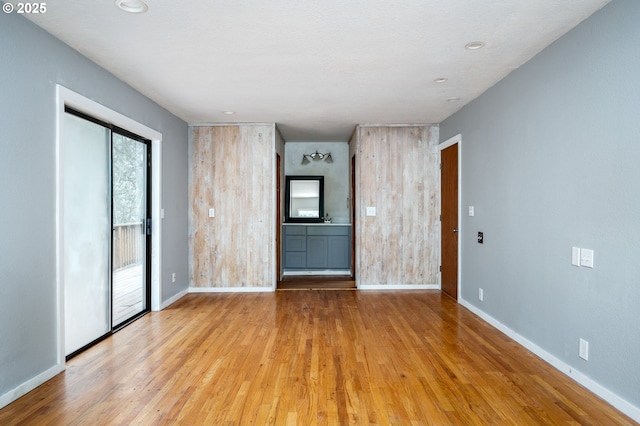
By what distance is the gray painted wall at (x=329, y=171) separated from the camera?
7.76 metres

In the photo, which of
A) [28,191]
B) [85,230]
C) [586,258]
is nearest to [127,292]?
[85,230]

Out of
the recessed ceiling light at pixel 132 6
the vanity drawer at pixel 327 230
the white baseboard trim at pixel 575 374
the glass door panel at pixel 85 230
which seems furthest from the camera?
the vanity drawer at pixel 327 230

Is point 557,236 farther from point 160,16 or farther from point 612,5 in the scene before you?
point 160,16

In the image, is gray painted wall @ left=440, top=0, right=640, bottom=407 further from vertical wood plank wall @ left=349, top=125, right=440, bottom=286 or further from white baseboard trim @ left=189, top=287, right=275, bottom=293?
white baseboard trim @ left=189, top=287, right=275, bottom=293

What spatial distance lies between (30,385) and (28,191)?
126 centimetres

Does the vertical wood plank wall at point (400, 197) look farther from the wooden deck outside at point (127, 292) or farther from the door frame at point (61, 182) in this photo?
the wooden deck outside at point (127, 292)

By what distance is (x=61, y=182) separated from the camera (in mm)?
2859

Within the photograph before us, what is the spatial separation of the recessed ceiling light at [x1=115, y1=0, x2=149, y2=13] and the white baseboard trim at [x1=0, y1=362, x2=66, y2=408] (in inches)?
96.0

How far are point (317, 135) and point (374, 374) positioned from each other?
4.76 metres

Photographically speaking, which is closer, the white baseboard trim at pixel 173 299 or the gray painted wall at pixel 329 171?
the white baseboard trim at pixel 173 299

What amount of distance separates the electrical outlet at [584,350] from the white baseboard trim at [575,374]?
120 mm

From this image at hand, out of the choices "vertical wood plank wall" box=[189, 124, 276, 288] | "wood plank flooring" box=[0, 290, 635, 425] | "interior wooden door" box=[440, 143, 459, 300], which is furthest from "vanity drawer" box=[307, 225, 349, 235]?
"wood plank flooring" box=[0, 290, 635, 425]

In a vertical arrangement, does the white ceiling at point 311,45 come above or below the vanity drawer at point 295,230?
above

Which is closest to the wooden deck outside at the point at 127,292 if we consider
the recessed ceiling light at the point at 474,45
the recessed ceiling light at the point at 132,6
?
the recessed ceiling light at the point at 132,6
